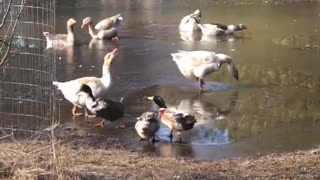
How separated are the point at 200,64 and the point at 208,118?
7.12 feet

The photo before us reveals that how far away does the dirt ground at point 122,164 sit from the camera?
555 cm

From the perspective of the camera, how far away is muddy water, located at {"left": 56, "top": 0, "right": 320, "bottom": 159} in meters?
8.75

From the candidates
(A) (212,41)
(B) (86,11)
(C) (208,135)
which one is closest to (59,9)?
(B) (86,11)

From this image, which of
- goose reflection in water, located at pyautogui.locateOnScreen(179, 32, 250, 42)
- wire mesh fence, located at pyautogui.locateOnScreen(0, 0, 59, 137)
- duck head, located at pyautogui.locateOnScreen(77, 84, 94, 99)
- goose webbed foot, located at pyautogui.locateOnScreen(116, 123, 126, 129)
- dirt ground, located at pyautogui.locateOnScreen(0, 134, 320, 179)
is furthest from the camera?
goose reflection in water, located at pyautogui.locateOnScreen(179, 32, 250, 42)

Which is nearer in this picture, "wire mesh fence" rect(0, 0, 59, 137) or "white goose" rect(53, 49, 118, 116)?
"wire mesh fence" rect(0, 0, 59, 137)

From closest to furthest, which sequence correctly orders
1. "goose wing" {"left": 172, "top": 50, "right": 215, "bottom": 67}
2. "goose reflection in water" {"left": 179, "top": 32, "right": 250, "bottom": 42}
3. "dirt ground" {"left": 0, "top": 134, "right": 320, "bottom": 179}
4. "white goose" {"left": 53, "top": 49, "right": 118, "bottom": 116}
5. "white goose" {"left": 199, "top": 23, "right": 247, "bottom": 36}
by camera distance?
"dirt ground" {"left": 0, "top": 134, "right": 320, "bottom": 179} → "white goose" {"left": 53, "top": 49, "right": 118, "bottom": 116} → "goose wing" {"left": 172, "top": 50, "right": 215, "bottom": 67} → "goose reflection in water" {"left": 179, "top": 32, "right": 250, "bottom": 42} → "white goose" {"left": 199, "top": 23, "right": 247, "bottom": 36}

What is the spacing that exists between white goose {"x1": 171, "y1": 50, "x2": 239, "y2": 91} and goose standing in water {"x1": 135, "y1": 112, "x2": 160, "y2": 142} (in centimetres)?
332

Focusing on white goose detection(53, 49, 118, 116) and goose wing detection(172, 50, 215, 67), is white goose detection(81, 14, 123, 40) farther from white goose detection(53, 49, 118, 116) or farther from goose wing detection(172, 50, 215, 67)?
white goose detection(53, 49, 118, 116)

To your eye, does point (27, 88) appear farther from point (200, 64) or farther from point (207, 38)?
point (207, 38)

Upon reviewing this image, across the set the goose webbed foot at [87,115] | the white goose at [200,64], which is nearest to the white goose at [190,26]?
the white goose at [200,64]

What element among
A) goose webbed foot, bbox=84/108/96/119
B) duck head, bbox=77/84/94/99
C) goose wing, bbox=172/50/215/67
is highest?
goose wing, bbox=172/50/215/67

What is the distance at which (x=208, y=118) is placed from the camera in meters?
9.87

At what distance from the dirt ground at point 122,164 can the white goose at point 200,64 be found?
399 cm

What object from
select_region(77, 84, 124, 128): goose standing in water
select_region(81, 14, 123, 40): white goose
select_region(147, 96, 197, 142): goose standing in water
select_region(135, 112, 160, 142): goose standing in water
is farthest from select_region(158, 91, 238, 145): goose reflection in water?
select_region(81, 14, 123, 40): white goose
